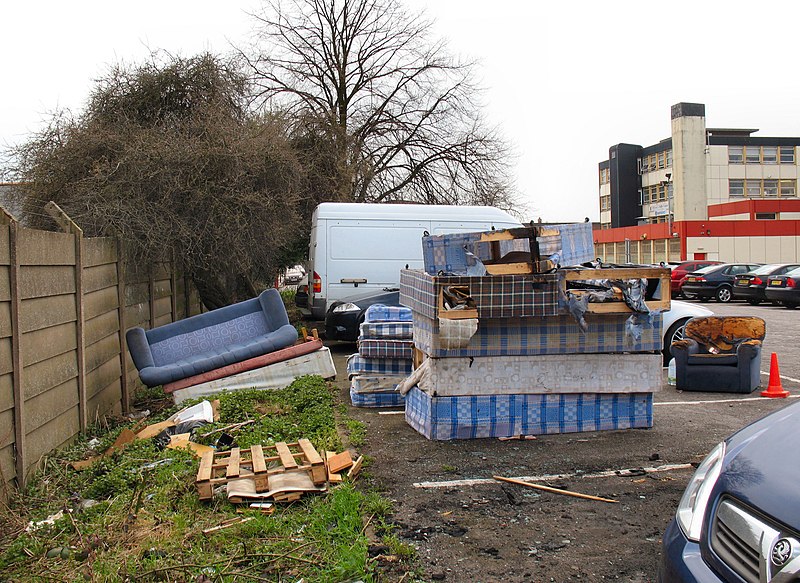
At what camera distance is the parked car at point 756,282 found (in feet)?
79.2

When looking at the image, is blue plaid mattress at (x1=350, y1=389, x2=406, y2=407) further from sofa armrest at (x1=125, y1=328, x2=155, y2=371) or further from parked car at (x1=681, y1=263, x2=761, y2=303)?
parked car at (x1=681, y1=263, x2=761, y2=303)

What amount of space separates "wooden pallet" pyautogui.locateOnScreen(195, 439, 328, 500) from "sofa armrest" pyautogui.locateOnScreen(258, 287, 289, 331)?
4403mm

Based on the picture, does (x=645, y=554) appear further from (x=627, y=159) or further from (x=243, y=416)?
(x=627, y=159)

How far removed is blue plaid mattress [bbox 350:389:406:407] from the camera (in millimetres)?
8250

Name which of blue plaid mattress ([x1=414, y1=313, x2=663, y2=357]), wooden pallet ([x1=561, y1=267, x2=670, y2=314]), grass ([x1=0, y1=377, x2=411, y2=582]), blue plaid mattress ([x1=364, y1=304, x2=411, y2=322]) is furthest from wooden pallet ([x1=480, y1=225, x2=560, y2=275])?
blue plaid mattress ([x1=364, y1=304, x2=411, y2=322])

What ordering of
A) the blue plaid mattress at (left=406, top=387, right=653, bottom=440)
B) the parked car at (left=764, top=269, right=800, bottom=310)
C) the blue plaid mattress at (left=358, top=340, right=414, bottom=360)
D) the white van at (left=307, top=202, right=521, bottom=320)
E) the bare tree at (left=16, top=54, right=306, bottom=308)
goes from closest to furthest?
the blue plaid mattress at (left=406, top=387, right=653, bottom=440) → the blue plaid mattress at (left=358, top=340, right=414, bottom=360) → the bare tree at (left=16, top=54, right=306, bottom=308) → the white van at (left=307, top=202, right=521, bottom=320) → the parked car at (left=764, top=269, right=800, bottom=310)

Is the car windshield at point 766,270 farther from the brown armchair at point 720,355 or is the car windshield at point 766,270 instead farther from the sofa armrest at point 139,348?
the sofa armrest at point 139,348

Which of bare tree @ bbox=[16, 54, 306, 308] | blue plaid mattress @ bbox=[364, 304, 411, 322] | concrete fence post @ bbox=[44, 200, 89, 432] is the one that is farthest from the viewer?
bare tree @ bbox=[16, 54, 306, 308]

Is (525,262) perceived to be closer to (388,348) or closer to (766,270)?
(388,348)

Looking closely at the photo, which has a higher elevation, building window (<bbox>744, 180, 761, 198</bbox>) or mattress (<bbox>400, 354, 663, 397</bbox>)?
building window (<bbox>744, 180, 761, 198</bbox>)

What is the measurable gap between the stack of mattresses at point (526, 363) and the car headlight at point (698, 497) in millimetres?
3268

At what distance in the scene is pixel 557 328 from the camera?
21.3 ft

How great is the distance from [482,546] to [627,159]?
238 ft

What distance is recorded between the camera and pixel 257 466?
5.05 meters
